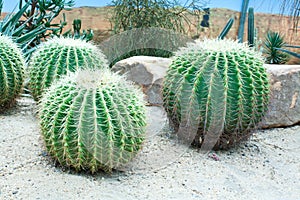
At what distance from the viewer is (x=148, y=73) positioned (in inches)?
131

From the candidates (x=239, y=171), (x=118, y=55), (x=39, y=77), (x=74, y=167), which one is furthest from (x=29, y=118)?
(x=118, y=55)

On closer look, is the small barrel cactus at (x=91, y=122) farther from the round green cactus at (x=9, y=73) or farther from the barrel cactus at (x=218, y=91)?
the round green cactus at (x=9, y=73)

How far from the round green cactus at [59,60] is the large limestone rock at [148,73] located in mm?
626

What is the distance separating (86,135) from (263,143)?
1446mm

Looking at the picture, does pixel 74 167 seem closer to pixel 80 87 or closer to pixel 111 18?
pixel 80 87

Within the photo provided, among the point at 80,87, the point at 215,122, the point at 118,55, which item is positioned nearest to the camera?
the point at 80,87

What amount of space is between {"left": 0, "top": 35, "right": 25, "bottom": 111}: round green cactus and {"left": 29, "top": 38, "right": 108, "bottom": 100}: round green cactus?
192 millimetres

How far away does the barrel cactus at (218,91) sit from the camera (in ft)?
7.10

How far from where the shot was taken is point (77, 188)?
1.70m

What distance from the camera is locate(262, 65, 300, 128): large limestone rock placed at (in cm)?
296

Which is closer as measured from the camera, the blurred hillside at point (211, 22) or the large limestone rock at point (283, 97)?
the large limestone rock at point (283, 97)

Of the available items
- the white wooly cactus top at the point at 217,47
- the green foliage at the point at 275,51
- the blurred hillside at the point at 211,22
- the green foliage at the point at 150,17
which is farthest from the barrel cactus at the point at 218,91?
the blurred hillside at the point at 211,22

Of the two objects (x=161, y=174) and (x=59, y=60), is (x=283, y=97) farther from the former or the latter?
(x=59, y=60)

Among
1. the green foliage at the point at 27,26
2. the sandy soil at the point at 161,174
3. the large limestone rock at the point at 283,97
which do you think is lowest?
the sandy soil at the point at 161,174
